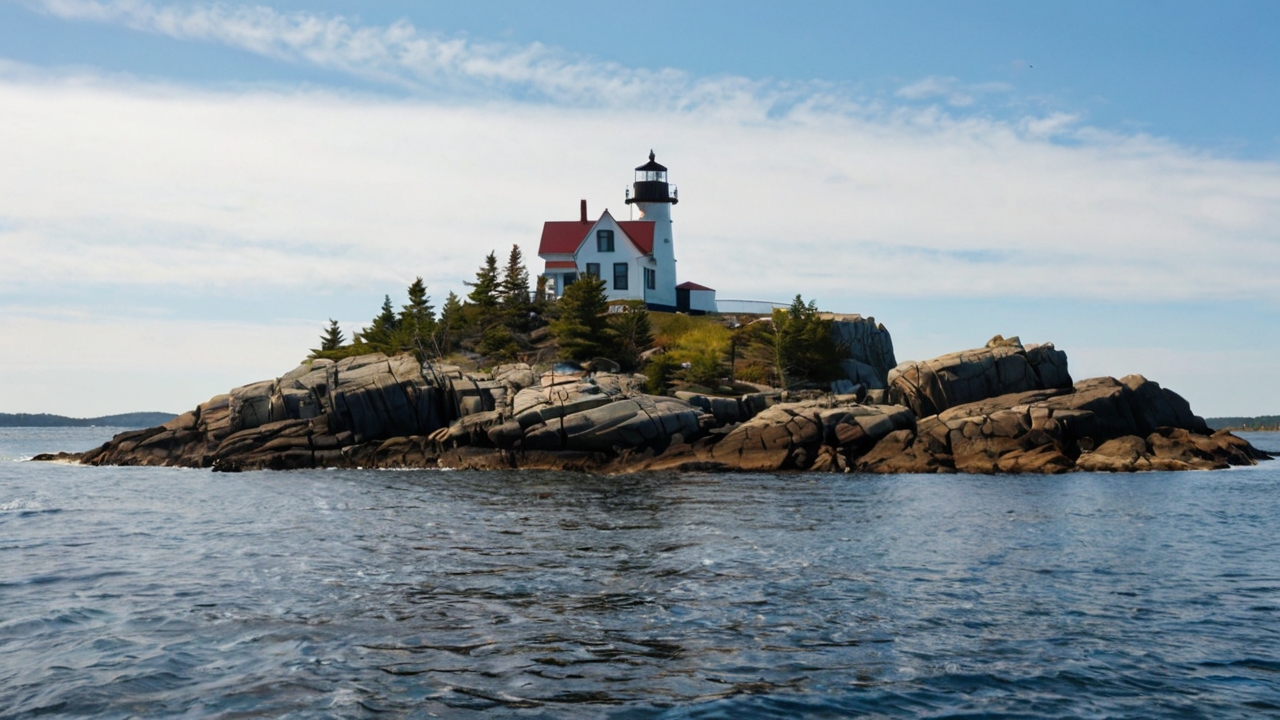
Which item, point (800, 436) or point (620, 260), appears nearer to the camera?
point (800, 436)

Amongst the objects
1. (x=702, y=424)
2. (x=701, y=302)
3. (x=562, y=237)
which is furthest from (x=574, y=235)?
(x=702, y=424)

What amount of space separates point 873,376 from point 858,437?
21.3 meters

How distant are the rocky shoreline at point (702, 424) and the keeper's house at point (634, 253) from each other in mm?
18824

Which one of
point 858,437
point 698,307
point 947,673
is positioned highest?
point 698,307

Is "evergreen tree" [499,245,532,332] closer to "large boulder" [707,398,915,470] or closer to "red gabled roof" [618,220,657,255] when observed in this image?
"red gabled roof" [618,220,657,255]

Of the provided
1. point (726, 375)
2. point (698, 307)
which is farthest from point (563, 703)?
point (698, 307)

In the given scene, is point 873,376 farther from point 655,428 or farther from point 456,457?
point 456,457

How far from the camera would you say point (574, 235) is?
7450cm

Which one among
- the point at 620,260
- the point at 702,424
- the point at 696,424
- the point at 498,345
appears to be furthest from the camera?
the point at 620,260

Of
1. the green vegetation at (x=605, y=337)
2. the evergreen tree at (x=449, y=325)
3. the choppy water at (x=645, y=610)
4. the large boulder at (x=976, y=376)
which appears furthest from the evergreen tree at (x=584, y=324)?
the choppy water at (x=645, y=610)

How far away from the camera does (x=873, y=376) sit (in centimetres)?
6481

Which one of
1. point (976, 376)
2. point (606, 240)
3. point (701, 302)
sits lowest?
point (976, 376)

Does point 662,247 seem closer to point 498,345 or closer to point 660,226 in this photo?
point 660,226

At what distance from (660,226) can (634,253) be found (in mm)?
4000
